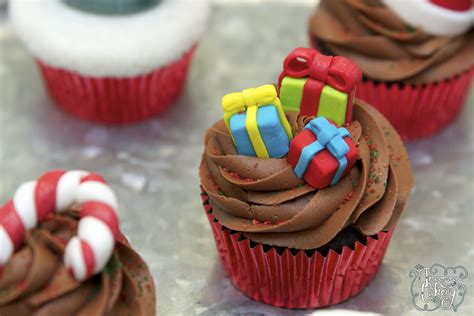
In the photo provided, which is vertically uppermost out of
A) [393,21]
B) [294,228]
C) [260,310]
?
[393,21]

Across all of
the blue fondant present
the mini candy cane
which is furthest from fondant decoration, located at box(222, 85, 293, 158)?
the mini candy cane

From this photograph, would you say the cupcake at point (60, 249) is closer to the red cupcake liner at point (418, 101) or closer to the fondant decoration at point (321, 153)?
the fondant decoration at point (321, 153)

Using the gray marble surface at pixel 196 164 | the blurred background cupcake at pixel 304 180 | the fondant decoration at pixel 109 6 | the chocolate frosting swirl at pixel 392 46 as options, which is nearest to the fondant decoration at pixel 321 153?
the blurred background cupcake at pixel 304 180

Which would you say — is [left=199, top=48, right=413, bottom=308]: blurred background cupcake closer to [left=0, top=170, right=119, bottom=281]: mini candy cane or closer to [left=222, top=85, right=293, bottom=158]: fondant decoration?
[left=222, top=85, right=293, bottom=158]: fondant decoration

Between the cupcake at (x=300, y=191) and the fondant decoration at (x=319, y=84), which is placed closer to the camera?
the cupcake at (x=300, y=191)

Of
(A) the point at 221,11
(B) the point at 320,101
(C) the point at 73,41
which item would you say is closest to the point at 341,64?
(B) the point at 320,101

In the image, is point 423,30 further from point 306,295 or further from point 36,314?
point 36,314
